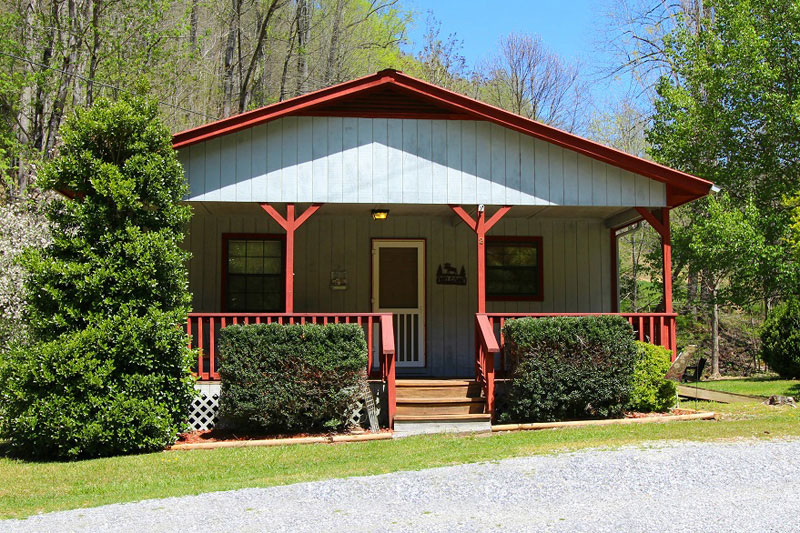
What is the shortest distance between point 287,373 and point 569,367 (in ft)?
11.6

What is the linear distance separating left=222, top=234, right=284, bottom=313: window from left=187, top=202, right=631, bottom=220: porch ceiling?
526mm

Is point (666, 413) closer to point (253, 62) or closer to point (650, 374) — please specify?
point (650, 374)

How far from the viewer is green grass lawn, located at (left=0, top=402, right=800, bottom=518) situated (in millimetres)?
6996

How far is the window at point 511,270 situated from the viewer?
13180mm

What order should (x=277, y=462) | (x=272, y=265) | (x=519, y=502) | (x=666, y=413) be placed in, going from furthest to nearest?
(x=272, y=265), (x=666, y=413), (x=277, y=462), (x=519, y=502)

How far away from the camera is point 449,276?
42.7 ft

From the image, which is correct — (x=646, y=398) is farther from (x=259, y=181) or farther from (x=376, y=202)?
(x=259, y=181)

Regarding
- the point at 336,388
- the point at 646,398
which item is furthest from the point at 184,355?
the point at 646,398

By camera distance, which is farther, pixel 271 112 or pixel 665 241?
pixel 665 241

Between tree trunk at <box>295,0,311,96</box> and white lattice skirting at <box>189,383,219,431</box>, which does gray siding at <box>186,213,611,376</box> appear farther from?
tree trunk at <box>295,0,311,96</box>

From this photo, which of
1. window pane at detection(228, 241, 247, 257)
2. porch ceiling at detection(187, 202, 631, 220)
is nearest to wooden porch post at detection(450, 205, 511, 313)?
porch ceiling at detection(187, 202, 631, 220)

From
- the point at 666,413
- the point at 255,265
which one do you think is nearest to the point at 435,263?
the point at 255,265

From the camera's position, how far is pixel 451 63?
27625mm

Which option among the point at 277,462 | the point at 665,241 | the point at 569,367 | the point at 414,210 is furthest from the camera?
the point at 414,210
